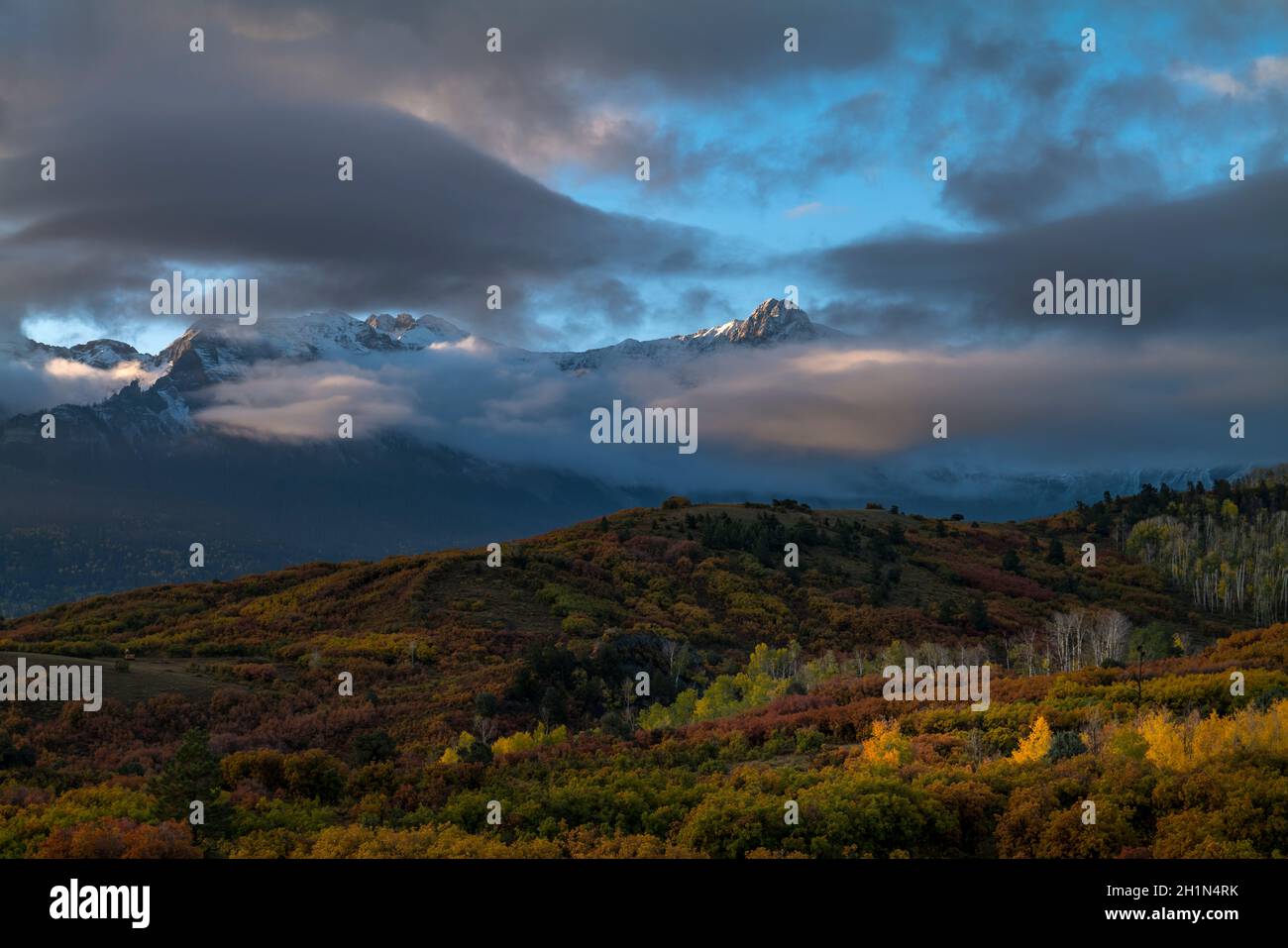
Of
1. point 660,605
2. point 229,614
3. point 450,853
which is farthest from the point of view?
point 660,605

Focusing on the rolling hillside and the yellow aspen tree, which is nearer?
the rolling hillside

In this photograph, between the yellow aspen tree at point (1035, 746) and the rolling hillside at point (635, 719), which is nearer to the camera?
the rolling hillside at point (635, 719)

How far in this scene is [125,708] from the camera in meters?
43.6

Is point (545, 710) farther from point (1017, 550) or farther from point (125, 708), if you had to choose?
point (1017, 550)

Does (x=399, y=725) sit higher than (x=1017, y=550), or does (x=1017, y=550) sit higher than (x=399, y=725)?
(x=1017, y=550)

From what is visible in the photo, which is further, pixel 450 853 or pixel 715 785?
pixel 715 785

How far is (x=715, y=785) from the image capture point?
24.4 metres

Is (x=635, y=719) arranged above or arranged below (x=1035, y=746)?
below

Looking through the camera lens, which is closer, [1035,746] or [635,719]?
[1035,746]
